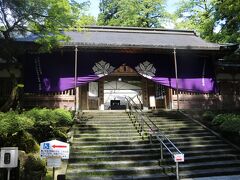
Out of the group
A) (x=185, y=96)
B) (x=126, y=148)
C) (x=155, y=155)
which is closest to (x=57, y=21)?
(x=126, y=148)

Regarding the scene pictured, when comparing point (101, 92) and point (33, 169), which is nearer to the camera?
point (33, 169)

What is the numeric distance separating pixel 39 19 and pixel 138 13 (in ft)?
71.0

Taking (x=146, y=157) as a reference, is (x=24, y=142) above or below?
above

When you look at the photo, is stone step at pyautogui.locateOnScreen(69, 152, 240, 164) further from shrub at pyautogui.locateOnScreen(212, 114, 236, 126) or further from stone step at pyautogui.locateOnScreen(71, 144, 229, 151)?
shrub at pyautogui.locateOnScreen(212, 114, 236, 126)

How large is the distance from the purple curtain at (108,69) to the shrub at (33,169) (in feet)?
24.8

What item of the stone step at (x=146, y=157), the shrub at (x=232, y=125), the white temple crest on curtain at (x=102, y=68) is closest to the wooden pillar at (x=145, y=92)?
the white temple crest on curtain at (x=102, y=68)

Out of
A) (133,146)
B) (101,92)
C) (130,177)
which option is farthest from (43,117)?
(101,92)

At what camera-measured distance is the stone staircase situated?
8648 millimetres

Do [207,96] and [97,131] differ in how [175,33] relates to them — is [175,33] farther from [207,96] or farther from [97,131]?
[97,131]

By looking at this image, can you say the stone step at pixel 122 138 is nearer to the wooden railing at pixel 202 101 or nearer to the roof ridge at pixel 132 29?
the wooden railing at pixel 202 101

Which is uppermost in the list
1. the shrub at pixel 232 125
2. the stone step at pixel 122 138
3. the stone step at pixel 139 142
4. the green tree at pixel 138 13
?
the green tree at pixel 138 13

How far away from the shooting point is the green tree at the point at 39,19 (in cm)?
1074

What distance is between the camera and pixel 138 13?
1240 inches

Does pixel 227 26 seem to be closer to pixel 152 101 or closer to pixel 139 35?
pixel 139 35
